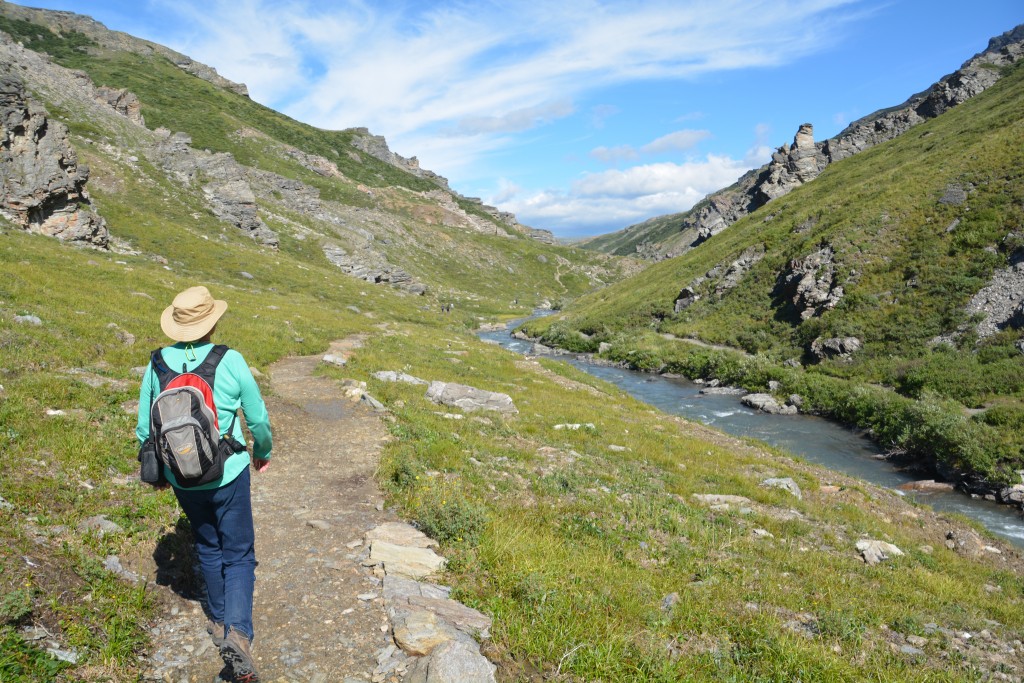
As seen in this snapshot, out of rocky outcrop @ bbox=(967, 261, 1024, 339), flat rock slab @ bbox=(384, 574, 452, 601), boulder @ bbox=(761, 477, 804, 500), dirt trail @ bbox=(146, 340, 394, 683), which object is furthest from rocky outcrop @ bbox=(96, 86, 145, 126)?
rocky outcrop @ bbox=(967, 261, 1024, 339)

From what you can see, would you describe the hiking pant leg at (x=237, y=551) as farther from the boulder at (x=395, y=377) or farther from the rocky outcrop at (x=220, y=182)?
the rocky outcrop at (x=220, y=182)

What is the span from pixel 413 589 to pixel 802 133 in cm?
13240

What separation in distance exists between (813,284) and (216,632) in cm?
5182

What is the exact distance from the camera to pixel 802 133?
11062cm

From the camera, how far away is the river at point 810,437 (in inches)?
730

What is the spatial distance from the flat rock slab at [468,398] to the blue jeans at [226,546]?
44.1 ft

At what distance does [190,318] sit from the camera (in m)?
4.95

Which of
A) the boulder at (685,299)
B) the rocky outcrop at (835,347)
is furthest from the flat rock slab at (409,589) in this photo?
the boulder at (685,299)

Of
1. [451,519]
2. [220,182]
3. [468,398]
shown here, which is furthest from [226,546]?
[220,182]

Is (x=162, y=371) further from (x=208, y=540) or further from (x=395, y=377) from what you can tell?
(x=395, y=377)

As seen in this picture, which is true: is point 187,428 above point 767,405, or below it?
above

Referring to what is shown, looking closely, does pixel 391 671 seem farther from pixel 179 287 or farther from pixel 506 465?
pixel 179 287

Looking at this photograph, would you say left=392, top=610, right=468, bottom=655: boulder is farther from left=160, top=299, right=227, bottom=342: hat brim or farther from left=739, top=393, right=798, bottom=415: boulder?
left=739, top=393, right=798, bottom=415: boulder

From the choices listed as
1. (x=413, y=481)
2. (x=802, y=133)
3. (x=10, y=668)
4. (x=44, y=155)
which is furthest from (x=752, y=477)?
(x=802, y=133)
